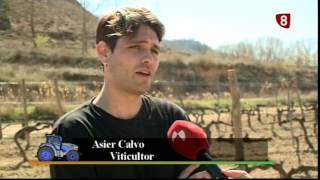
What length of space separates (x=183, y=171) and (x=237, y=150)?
277cm

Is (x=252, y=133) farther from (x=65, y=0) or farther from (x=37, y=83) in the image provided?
(x=65, y=0)

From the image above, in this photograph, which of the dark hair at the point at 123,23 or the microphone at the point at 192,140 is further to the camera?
the dark hair at the point at 123,23

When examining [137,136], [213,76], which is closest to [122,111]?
[137,136]

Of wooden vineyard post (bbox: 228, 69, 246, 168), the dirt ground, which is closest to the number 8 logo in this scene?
the dirt ground

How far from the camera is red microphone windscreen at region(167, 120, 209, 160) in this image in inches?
35.7

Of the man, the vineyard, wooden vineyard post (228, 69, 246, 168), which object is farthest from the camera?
wooden vineyard post (228, 69, 246, 168)

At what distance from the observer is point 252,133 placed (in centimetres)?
717

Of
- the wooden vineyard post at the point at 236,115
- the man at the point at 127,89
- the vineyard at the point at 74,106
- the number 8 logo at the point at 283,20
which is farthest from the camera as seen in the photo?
the wooden vineyard post at the point at 236,115

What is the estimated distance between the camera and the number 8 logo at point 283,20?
1.57 m

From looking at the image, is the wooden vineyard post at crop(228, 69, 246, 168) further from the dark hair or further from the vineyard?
the dark hair

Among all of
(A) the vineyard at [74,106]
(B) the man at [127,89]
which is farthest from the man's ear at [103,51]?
(A) the vineyard at [74,106]

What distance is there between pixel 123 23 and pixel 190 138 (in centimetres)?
31

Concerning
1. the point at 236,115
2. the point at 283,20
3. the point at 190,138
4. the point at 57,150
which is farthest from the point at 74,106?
the point at 190,138

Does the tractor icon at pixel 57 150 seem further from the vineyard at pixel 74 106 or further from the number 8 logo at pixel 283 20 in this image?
the number 8 logo at pixel 283 20
